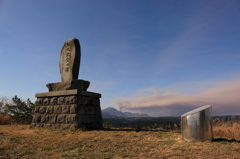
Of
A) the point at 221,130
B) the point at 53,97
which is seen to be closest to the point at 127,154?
the point at 221,130

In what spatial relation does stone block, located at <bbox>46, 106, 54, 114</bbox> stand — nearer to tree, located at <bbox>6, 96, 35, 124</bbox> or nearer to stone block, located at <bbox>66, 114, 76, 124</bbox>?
stone block, located at <bbox>66, 114, 76, 124</bbox>

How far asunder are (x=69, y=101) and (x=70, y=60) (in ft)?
6.55

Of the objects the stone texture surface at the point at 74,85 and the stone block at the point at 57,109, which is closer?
the stone block at the point at 57,109

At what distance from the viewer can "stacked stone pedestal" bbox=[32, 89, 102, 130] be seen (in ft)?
22.4

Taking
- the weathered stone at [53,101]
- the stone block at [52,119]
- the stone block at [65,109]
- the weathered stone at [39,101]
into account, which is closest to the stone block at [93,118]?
the stone block at [65,109]

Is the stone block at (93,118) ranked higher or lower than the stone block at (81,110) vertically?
lower

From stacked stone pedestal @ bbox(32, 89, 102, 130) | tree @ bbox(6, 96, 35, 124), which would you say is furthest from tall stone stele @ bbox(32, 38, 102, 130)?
tree @ bbox(6, 96, 35, 124)

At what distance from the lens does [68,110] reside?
6973 mm

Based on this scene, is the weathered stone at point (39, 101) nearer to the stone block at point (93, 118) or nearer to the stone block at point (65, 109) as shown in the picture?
the stone block at point (65, 109)

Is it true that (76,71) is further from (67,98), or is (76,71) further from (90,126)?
(90,126)

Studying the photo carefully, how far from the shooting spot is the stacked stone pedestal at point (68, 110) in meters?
6.83

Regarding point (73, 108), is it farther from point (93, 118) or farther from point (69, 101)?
point (93, 118)

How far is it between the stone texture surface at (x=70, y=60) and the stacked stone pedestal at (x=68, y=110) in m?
0.93

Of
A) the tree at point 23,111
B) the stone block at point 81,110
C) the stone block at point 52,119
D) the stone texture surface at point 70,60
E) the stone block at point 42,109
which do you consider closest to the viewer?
the stone block at point 81,110
